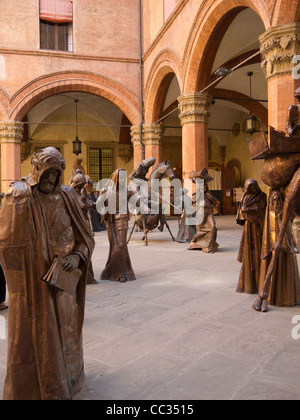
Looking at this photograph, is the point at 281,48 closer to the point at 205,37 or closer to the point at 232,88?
the point at 205,37

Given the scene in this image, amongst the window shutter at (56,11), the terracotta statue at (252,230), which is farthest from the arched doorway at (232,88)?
the window shutter at (56,11)

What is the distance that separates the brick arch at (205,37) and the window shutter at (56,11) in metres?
7.00

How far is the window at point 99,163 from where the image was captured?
23203 millimetres

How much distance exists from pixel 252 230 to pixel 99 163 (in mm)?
19537

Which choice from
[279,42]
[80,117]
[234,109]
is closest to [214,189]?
[234,109]

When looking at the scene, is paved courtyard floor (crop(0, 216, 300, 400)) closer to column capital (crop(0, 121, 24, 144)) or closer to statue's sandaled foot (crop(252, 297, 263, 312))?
statue's sandaled foot (crop(252, 297, 263, 312))

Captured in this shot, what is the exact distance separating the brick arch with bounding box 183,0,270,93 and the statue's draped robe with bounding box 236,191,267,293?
635cm

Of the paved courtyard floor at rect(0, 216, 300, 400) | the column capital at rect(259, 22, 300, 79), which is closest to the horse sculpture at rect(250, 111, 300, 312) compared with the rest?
the paved courtyard floor at rect(0, 216, 300, 400)

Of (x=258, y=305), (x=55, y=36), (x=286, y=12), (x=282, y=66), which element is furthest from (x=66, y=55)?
(x=258, y=305)

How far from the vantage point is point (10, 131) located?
15.3 meters

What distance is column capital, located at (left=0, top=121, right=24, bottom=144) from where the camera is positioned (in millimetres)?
15203

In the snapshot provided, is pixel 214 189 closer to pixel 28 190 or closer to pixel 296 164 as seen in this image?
pixel 296 164
